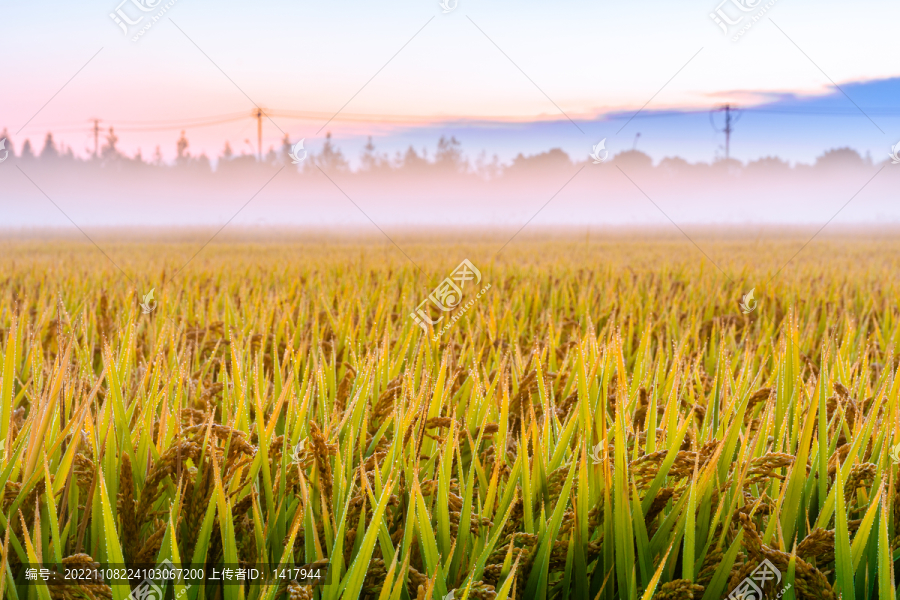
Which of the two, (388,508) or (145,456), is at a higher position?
(145,456)

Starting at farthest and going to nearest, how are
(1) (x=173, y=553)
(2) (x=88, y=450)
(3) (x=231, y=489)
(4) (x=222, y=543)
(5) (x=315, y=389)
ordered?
(5) (x=315, y=389)
(2) (x=88, y=450)
(3) (x=231, y=489)
(4) (x=222, y=543)
(1) (x=173, y=553)

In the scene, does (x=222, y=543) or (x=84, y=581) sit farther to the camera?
(x=222, y=543)

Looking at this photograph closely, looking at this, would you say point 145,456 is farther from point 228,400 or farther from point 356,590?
point 356,590

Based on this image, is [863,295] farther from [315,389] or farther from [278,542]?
[278,542]

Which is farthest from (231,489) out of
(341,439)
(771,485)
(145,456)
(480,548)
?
(771,485)

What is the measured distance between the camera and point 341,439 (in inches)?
Answer: 61.0

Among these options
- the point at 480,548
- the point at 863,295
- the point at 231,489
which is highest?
the point at 863,295

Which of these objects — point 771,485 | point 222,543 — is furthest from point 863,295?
point 222,543

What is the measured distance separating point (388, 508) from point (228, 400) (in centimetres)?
76

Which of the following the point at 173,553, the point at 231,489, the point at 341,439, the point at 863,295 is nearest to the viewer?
the point at 173,553

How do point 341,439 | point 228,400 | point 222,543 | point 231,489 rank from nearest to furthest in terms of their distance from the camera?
1. point 222,543
2. point 231,489
3. point 341,439
4. point 228,400

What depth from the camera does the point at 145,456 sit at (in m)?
1.34

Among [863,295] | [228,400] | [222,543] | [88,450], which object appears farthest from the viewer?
[863,295]

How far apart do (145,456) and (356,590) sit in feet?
2.21
